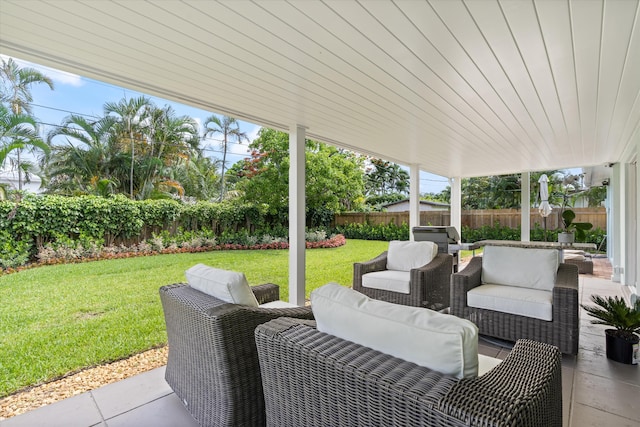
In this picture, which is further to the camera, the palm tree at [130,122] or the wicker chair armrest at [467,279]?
the palm tree at [130,122]

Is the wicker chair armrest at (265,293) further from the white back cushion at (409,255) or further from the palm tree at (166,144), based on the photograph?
the palm tree at (166,144)

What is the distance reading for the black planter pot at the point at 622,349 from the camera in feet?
8.91

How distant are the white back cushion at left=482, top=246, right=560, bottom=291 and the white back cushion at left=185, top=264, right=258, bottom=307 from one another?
2.79 meters

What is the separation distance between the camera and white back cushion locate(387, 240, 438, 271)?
13.7 feet

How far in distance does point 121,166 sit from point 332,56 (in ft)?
27.2

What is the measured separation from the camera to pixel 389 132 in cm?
430

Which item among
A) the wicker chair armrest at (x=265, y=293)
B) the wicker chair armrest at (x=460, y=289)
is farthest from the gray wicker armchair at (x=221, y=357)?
the wicker chair armrest at (x=460, y=289)

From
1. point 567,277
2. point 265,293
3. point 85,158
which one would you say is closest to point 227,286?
point 265,293

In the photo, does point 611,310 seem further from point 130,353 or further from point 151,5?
point 130,353

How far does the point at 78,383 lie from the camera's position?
8.18ft

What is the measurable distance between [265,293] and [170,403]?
98 centimetres

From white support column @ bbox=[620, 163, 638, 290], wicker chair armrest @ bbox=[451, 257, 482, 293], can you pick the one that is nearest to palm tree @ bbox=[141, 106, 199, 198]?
wicker chair armrest @ bbox=[451, 257, 482, 293]

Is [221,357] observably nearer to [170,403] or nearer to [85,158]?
[170,403]

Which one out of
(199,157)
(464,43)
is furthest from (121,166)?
(464,43)
